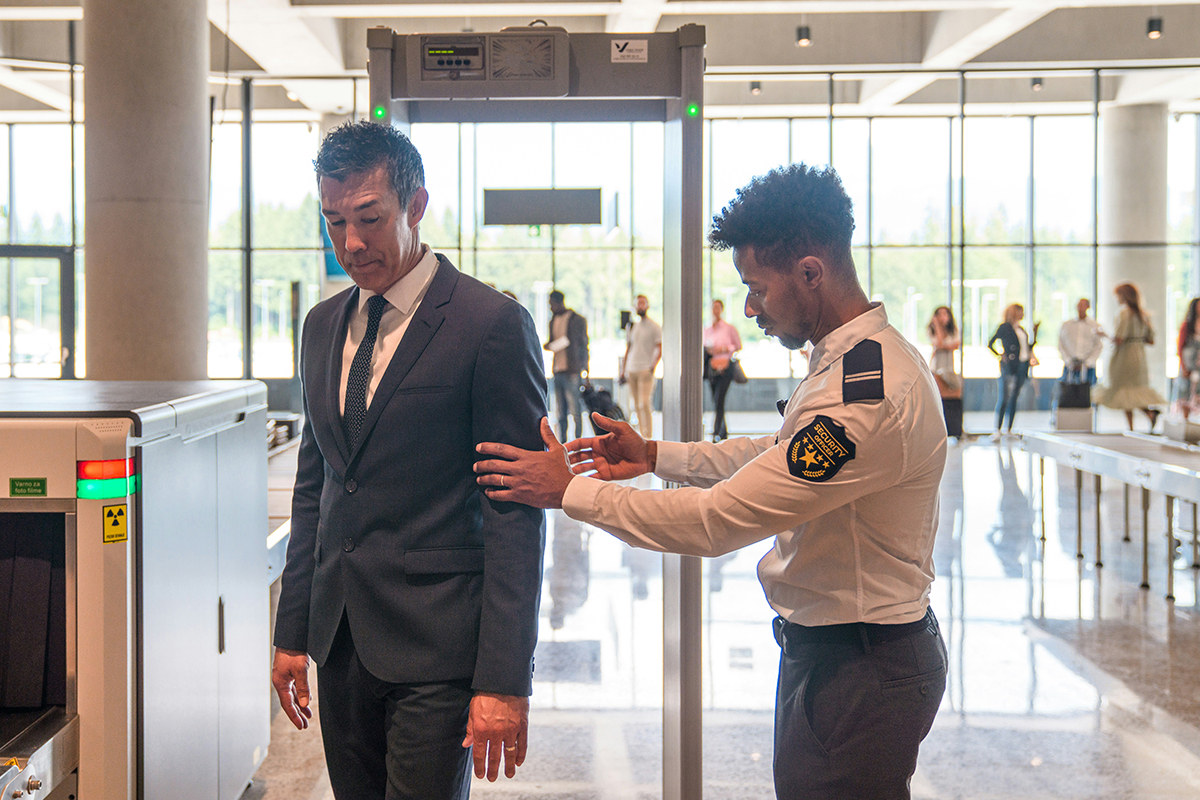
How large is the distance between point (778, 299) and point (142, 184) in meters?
5.06

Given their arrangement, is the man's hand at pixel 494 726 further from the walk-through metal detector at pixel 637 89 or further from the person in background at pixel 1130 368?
the person in background at pixel 1130 368

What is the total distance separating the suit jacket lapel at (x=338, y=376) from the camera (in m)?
1.49

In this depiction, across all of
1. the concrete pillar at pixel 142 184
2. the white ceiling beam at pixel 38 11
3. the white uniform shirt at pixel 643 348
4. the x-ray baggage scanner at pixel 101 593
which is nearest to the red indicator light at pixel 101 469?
the x-ray baggage scanner at pixel 101 593

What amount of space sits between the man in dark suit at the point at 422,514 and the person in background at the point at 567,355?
298 inches

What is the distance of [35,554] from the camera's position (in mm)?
1810

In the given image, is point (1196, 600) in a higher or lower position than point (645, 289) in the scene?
lower

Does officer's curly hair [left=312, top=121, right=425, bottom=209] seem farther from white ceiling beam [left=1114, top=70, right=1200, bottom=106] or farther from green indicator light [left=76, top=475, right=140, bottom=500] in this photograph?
white ceiling beam [left=1114, top=70, right=1200, bottom=106]

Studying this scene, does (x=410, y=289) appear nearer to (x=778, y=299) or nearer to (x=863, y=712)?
(x=778, y=299)

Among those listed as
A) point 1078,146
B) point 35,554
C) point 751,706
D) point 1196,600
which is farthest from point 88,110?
point 1078,146

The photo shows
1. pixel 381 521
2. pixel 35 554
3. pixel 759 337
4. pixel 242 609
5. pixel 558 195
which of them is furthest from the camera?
pixel 759 337

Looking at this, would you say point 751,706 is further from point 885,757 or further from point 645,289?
point 645,289

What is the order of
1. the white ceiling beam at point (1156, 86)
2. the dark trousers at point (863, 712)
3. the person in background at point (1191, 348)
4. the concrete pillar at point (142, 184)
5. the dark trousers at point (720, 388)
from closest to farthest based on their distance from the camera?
the dark trousers at point (863, 712)
the concrete pillar at point (142, 184)
the person in background at point (1191, 348)
the dark trousers at point (720, 388)
the white ceiling beam at point (1156, 86)

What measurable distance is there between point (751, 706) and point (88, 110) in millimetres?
4941

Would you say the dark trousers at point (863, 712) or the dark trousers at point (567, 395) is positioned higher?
the dark trousers at point (567, 395)
